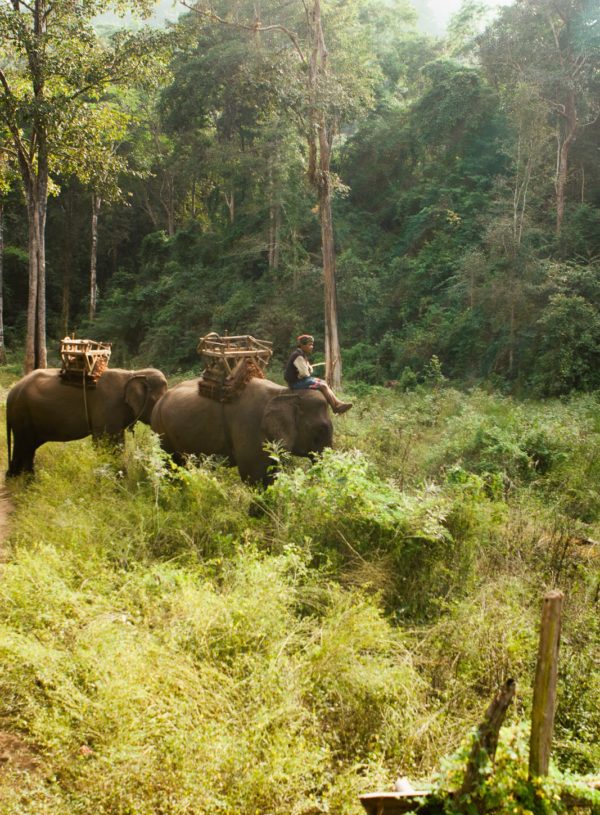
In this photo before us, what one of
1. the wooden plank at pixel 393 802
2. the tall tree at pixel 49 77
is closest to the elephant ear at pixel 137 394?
the tall tree at pixel 49 77

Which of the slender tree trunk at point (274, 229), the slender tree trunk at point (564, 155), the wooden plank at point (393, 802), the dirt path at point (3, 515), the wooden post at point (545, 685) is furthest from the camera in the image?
the slender tree trunk at point (274, 229)

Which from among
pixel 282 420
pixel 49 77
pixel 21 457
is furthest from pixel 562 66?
pixel 21 457

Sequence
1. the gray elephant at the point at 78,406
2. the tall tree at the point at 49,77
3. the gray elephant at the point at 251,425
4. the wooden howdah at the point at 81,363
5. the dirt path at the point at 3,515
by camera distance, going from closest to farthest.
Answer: the dirt path at the point at 3,515
the gray elephant at the point at 251,425
the wooden howdah at the point at 81,363
the gray elephant at the point at 78,406
the tall tree at the point at 49,77

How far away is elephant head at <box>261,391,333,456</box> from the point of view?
7605mm

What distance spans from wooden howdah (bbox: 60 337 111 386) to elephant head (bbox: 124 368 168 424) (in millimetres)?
499

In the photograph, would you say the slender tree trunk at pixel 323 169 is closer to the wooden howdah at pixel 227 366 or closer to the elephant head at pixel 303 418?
the wooden howdah at pixel 227 366

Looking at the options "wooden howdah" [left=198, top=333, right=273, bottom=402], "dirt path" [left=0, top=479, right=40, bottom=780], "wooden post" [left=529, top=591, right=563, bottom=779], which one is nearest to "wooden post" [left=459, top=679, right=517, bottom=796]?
"wooden post" [left=529, top=591, right=563, bottom=779]

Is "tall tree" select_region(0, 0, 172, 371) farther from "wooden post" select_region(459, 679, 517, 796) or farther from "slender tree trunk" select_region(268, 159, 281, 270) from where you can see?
"wooden post" select_region(459, 679, 517, 796)

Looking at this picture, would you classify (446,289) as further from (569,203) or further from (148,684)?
(148,684)

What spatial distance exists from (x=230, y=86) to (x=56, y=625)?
26570mm

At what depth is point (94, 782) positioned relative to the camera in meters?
3.33

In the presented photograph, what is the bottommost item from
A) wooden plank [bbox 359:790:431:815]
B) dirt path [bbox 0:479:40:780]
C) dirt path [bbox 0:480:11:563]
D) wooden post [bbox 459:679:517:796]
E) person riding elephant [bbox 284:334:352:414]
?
dirt path [bbox 0:479:40:780]

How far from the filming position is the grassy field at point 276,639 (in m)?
3.40

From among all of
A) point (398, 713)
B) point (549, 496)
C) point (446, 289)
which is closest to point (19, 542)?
point (398, 713)
